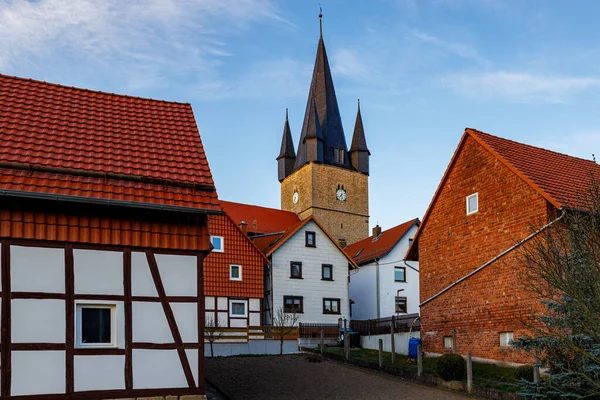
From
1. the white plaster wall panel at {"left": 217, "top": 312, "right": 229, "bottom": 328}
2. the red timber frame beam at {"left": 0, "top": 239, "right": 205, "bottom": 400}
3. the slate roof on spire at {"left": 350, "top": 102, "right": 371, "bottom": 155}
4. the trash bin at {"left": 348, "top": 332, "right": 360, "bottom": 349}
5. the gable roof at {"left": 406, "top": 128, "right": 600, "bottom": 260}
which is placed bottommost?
the trash bin at {"left": 348, "top": 332, "right": 360, "bottom": 349}

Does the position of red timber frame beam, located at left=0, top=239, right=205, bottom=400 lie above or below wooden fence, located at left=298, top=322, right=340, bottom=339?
above

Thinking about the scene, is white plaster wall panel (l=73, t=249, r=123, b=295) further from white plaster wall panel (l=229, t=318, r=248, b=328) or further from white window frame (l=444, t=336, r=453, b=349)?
white plaster wall panel (l=229, t=318, r=248, b=328)

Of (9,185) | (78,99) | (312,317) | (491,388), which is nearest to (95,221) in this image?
(9,185)

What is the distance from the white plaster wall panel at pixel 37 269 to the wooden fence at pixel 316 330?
23.4 meters

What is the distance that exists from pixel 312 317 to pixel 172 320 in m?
26.3

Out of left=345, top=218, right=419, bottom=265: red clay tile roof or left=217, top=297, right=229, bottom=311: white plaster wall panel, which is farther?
left=345, top=218, right=419, bottom=265: red clay tile roof

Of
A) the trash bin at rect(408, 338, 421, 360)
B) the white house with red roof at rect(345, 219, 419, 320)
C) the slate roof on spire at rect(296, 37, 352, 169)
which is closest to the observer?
the trash bin at rect(408, 338, 421, 360)

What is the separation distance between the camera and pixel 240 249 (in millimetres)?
36562

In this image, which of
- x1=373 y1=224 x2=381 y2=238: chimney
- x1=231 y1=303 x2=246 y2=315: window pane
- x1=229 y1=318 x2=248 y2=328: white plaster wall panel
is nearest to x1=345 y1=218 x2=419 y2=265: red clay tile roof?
x1=373 y1=224 x2=381 y2=238: chimney

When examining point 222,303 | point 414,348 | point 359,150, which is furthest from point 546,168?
point 359,150

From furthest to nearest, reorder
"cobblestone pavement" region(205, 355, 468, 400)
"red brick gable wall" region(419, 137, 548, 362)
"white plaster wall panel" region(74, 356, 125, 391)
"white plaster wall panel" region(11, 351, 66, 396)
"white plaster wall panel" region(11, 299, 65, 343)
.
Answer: "red brick gable wall" region(419, 137, 548, 362) < "cobblestone pavement" region(205, 355, 468, 400) < "white plaster wall panel" region(74, 356, 125, 391) < "white plaster wall panel" region(11, 299, 65, 343) < "white plaster wall panel" region(11, 351, 66, 396)

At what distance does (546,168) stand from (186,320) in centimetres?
1407

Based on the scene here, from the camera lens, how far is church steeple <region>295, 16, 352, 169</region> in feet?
268

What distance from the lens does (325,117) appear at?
268 ft
